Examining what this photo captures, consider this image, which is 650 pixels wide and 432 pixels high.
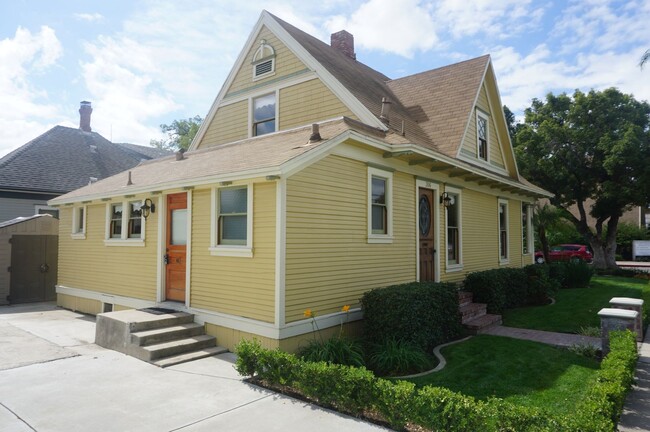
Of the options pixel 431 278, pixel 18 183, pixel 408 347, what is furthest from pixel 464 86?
pixel 18 183

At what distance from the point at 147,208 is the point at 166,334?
335 cm

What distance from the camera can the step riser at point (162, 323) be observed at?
7.56 m

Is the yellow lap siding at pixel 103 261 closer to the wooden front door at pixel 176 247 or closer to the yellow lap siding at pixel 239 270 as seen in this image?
the wooden front door at pixel 176 247

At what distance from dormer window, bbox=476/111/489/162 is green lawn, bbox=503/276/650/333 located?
5138 millimetres

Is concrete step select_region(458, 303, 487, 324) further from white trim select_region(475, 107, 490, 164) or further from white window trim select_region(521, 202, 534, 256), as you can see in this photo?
white window trim select_region(521, 202, 534, 256)

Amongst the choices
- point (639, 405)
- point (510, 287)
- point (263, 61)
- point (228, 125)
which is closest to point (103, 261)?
point (228, 125)

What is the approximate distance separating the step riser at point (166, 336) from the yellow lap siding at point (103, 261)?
2.09 m

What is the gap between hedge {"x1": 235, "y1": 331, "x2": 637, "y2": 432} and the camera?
3.93 metres

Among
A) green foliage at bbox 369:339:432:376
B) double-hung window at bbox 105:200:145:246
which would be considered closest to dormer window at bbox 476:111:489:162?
green foliage at bbox 369:339:432:376

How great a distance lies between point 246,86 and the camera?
13.0 m

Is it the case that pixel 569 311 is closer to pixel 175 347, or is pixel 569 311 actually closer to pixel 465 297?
pixel 465 297

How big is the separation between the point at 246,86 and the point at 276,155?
6493 millimetres

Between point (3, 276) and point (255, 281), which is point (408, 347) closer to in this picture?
point (255, 281)

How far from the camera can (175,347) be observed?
734 cm
